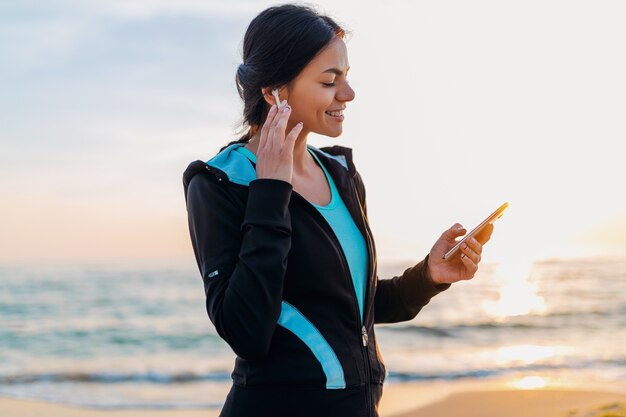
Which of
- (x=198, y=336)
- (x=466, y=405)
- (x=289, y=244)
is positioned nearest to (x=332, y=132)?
(x=289, y=244)

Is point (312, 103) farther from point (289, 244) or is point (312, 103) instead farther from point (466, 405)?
point (466, 405)

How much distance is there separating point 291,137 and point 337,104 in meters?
0.20

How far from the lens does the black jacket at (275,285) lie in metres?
1.83

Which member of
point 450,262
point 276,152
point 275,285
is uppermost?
point 276,152

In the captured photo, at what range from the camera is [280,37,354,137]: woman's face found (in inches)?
82.8

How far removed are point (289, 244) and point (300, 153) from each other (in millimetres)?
445

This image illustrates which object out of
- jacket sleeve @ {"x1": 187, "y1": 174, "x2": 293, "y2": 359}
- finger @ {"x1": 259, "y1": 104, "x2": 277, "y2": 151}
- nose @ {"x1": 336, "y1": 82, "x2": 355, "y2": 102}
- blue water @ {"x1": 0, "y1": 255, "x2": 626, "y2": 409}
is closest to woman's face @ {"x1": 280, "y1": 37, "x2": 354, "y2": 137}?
nose @ {"x1": 336, "y1": 82, "x2": 355, "y2": 102}

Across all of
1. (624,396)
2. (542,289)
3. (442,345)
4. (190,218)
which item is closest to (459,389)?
(624,396)

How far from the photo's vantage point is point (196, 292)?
64.3 ft

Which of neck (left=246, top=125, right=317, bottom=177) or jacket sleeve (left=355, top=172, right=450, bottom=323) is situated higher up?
neck (left=246, top=125, right=317, bottom=177)

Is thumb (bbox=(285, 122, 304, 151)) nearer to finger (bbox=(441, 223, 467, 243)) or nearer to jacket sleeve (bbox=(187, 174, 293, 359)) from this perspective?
jacket sleeve (bbox=(187, 174, 293, 359))

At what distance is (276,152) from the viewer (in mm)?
1966

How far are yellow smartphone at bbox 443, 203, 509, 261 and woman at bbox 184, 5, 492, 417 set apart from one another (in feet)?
0.10

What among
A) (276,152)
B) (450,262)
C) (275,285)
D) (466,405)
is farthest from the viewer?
(466,405)
